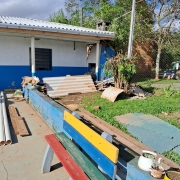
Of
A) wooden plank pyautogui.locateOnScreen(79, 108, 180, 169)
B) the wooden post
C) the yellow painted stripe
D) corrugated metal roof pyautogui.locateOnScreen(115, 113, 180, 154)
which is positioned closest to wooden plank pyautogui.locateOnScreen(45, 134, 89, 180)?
the wooden post

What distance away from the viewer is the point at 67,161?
76.7 inches

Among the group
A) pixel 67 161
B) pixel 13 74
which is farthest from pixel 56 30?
pixel 67 161

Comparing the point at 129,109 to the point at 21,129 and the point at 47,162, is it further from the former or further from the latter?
the point at 47,162

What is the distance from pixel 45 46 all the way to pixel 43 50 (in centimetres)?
24

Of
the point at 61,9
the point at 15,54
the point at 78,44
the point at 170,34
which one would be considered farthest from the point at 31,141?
the point at 61,9

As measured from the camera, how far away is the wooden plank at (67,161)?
67.2 inches

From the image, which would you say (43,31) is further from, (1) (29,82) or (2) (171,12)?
(2) (171,12)

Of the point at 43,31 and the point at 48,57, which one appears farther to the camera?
the point at 48,57

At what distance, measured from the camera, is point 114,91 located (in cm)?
643

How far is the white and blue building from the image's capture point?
7488 mm

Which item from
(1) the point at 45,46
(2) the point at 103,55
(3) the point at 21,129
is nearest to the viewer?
(3) the point at 21,129

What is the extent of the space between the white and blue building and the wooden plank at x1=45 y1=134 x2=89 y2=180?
588 cm

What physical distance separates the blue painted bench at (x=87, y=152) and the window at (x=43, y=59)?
277 inches

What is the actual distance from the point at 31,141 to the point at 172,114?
3.69 metres
